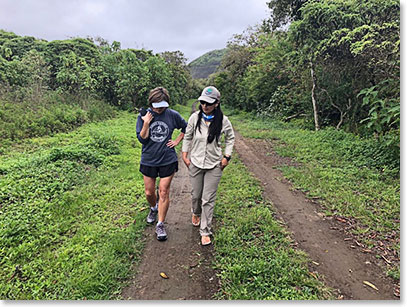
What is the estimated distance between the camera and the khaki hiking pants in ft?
10.1

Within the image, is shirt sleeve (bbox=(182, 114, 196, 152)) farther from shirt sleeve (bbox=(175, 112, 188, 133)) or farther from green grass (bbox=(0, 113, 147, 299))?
green grass (bbox=(0, 113, 147, 299))

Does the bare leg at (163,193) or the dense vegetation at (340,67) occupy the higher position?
the dense vegetation at (340,67)

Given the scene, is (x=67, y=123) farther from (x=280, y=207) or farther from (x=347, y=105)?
(x=347, y=105)

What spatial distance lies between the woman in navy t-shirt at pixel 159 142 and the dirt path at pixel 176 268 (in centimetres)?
22

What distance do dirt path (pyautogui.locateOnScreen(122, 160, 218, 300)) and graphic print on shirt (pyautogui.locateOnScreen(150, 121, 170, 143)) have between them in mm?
1339

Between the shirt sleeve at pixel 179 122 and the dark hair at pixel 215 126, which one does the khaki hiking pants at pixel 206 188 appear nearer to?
the dark hair at pixel 215 126

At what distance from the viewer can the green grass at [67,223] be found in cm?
246

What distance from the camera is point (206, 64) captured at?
111188mm

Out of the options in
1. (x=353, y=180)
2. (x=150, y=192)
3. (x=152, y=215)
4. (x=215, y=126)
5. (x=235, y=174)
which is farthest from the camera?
(x=235, y=174)

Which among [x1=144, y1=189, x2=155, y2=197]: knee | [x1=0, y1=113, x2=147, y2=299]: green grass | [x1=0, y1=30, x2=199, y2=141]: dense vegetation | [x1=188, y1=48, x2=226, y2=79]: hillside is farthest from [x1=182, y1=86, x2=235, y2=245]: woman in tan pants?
[x1=188, y1=48, x2=226, y2=79]: hillside

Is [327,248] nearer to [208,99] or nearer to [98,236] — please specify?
[208,99]

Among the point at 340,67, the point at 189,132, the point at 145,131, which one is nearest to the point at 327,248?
the point at 189,132

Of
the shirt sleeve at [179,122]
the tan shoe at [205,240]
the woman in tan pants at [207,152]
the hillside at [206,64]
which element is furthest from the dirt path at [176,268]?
the hillside at [206,64]

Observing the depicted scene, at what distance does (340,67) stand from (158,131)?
814 cm
